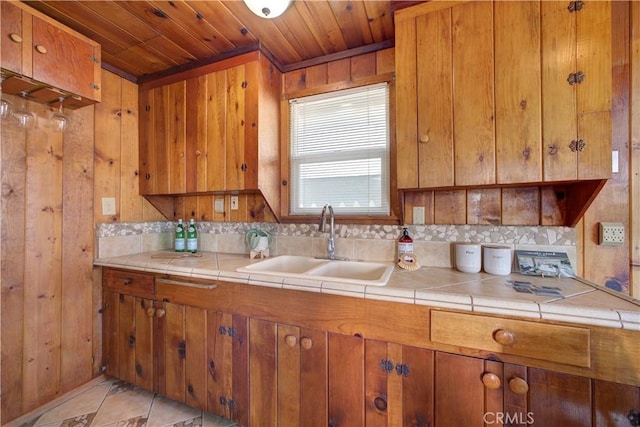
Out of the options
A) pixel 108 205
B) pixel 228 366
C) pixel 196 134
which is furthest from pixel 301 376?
pixel 108 205

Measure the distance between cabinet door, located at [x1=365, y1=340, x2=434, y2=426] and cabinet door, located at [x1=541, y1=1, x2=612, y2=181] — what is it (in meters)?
0.99

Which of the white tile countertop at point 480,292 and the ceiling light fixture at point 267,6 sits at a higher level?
the ceiling light fixture at point 267,6

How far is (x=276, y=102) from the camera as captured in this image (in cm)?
180

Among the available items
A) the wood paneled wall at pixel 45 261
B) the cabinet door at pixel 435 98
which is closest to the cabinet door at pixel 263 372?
the cabinet door at pixel 435 98

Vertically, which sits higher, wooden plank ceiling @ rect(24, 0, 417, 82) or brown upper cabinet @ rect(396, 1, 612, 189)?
wooden plank ceiling @ rect(24, 0, 417, 82)

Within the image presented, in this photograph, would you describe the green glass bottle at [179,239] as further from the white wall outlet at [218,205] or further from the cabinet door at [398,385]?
the cabinet door at [398,385]

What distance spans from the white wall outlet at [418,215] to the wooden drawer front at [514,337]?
0.67 meters

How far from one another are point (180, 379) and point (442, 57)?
7.49 ft

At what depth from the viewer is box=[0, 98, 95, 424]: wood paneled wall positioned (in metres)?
1.38

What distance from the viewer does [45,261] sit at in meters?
1.52

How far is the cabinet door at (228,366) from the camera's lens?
1276 millimetres

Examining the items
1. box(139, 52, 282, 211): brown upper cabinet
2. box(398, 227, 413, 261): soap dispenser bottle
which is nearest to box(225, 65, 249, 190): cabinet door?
box(139, 52, 282, 211): brown upper cabinet

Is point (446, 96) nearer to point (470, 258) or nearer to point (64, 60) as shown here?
point (470, 258)

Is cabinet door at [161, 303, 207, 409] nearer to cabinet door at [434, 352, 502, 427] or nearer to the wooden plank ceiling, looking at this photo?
cabinet door at [434, 352, 502, 427]
